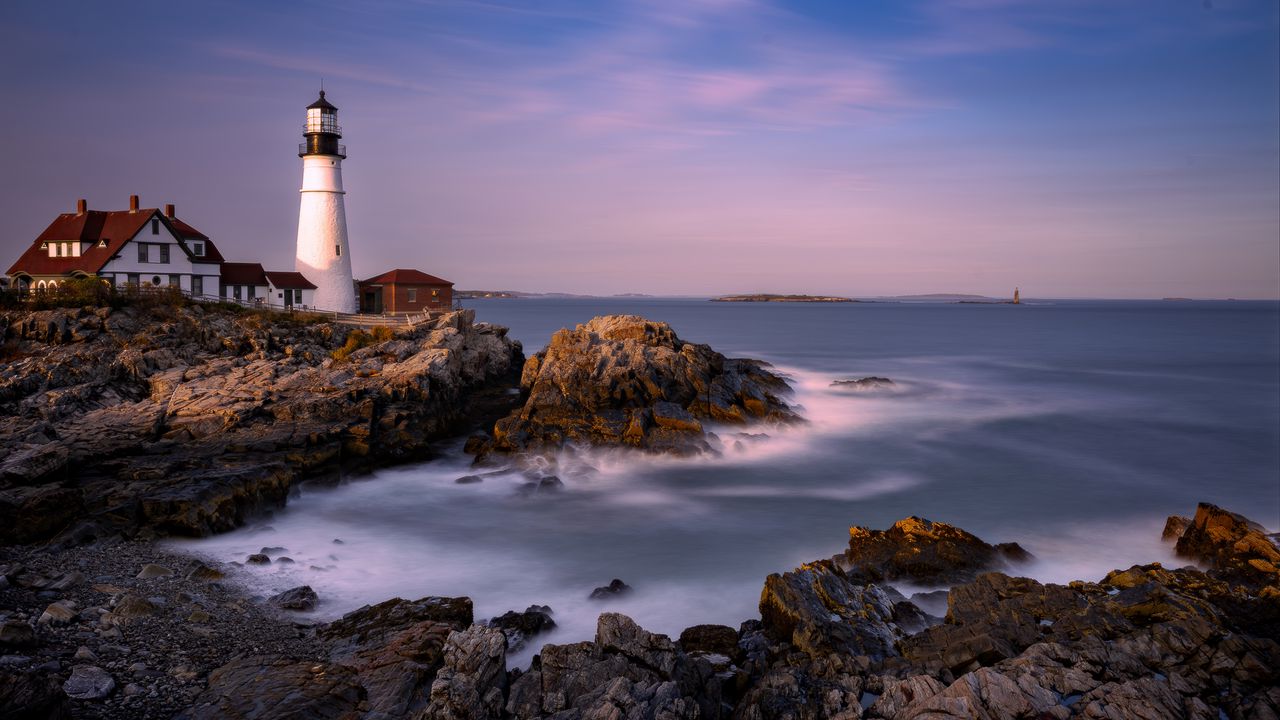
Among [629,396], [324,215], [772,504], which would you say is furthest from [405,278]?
[772,504]

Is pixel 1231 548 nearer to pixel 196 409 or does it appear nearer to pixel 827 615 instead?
pixel 827 615

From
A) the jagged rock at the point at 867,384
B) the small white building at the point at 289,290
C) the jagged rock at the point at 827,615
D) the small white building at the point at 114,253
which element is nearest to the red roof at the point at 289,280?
the small white building at the point at 289,290

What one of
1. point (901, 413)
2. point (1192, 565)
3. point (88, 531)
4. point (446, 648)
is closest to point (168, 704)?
point (446, 648)

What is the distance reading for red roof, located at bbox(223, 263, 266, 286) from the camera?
31297 millimetres

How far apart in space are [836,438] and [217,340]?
60.6 feet

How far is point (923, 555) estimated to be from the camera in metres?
11.0

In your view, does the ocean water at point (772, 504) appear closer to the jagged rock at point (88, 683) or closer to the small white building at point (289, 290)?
the jagged rock at point (88, 683)

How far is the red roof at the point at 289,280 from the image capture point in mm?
31109

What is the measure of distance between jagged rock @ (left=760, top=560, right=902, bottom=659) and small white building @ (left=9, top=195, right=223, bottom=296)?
87.9ft

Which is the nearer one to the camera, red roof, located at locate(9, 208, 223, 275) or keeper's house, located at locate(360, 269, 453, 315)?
red roof, located at locate(9, 208, 223, 275)

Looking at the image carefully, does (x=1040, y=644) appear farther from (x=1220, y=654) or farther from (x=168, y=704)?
(x=168, y=704)

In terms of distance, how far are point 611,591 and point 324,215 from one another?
1015 inches

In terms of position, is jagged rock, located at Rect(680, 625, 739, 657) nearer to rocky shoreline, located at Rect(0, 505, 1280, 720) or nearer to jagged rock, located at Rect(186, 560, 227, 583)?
rocky shoreline, located at Rect(0, 505, 1280, 720)

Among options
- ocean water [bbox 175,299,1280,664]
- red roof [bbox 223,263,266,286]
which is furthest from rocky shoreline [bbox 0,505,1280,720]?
red roof [bbox 223,263,266,286]
